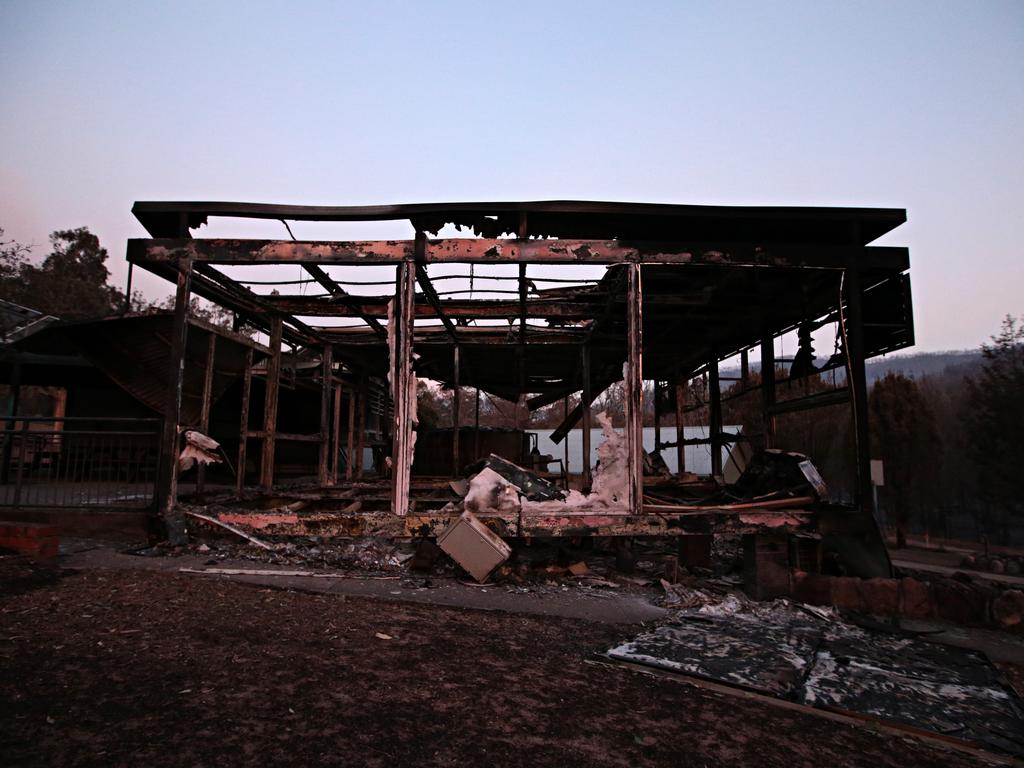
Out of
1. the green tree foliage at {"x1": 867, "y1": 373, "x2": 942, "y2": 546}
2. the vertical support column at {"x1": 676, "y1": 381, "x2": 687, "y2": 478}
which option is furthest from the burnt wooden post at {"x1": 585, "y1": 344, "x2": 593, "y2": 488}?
the green tree foliage at {"x1": 867, "y1": 373, "x2": 942, "y2": 546}

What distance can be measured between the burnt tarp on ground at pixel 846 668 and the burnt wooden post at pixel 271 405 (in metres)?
6.34

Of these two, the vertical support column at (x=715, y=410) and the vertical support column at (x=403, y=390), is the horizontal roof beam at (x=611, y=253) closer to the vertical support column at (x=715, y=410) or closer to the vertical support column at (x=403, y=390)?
the vertical support column at (x=403, y=390)

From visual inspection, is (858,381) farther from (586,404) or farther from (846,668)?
(586,404)

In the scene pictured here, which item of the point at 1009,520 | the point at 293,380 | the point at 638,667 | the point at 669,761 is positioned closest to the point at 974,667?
the point at 638,667

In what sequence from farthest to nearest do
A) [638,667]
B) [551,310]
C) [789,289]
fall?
[551,310] < [789,289] < [638,667]

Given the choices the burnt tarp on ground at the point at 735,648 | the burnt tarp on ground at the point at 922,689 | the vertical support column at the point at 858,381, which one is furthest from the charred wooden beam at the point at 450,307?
the burnt tarp on ground at the point at 922,689

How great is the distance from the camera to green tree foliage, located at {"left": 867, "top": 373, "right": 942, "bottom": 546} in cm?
2486

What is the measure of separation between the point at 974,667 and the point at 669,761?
2.89 metres

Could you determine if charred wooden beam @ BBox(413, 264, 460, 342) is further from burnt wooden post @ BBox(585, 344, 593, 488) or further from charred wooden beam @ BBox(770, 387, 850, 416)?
charred wooden beam @ BBox(770, 387, 850, 416)

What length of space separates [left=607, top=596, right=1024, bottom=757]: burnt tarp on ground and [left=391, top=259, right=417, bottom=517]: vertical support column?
2.88 m

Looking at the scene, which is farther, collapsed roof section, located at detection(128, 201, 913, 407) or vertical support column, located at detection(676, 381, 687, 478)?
vertical support column, located at detection(676, 381, 687, 478)

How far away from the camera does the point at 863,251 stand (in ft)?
19.8

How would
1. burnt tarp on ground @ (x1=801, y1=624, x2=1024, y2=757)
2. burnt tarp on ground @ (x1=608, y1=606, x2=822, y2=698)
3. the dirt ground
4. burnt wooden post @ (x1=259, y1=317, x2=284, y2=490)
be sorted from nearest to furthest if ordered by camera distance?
the dirt ground, burnt tarp on ground @ (x1=801, y1=624, x2=1024, y2=757), burnt tarp on ground @ (x1=608, y1=606, x2=822, y2=698), burnt wooden post @ (x1=259, y1=317, x2=284, y2=490)

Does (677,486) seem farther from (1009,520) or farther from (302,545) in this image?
(1009,520)
